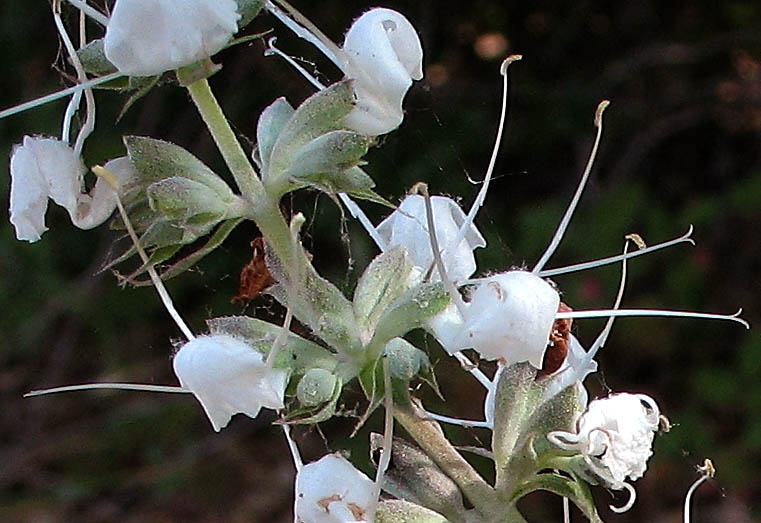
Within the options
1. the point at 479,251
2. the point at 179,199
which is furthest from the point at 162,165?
the point at 479,251

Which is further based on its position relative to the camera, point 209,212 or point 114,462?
point 114,462

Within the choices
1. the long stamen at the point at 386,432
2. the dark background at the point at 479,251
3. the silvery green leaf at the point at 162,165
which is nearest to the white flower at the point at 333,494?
the long stamen at the point at 386,432

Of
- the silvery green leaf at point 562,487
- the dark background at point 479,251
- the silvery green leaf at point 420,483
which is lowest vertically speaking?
the dark background at point 479,251

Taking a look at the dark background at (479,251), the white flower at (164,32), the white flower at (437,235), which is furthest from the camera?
the dark background at (479,251)

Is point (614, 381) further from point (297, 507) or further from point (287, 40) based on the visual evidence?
point (297, 507)

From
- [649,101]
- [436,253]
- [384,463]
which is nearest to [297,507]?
[384,463]

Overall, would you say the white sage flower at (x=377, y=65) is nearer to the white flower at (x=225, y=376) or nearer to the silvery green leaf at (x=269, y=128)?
the silvery green leaf at (x=269, y=128)
